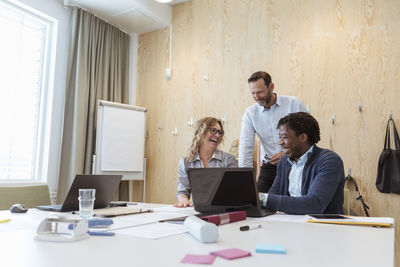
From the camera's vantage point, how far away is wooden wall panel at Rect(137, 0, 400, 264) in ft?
9.27

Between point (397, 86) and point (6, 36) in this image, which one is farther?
point (6, 36)

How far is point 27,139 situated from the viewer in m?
3.26

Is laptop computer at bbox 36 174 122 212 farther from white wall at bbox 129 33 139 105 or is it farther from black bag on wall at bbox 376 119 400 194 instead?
white wall at bbox 129 33 139 105

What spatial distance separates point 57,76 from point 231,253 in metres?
3.27

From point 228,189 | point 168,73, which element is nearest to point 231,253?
point 228,189

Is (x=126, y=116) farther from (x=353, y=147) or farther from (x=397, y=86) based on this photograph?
(x=397, y=86)

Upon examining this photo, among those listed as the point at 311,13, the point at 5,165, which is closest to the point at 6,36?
the point at 5,165

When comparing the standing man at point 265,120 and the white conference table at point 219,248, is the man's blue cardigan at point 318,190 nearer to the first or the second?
the white conference table at point 219,248

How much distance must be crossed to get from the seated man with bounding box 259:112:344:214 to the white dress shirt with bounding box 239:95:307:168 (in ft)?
1.93

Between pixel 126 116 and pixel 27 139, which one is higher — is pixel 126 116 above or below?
above

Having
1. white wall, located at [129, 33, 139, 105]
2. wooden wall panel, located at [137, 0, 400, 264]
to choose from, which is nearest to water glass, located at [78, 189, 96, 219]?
wooden wall panel, located at [137, 0, 400, 264]

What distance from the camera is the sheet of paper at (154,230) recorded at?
932mm

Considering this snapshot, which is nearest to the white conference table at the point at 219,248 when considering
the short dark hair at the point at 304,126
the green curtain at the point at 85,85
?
the short dark hair at the point at 304,126

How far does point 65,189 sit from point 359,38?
3218 millimetres
